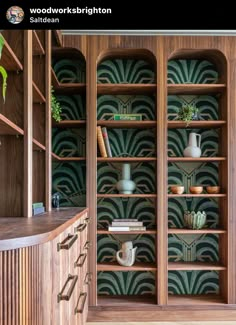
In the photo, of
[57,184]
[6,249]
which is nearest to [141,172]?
[57,184]

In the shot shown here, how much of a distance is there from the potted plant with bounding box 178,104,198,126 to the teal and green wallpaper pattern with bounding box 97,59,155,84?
1.56ft

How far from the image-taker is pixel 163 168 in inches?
131

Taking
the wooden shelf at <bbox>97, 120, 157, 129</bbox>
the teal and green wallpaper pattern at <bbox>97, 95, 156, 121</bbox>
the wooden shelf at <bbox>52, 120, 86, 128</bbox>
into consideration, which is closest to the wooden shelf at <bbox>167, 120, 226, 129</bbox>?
the wooden shelf at <bbox>97, 120, 157, 129</bbox>

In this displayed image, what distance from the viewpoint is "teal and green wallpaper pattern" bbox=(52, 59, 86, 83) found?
12.0ft

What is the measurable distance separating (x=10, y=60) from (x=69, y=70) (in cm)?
175

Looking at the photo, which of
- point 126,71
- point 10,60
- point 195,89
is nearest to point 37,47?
point 10,60

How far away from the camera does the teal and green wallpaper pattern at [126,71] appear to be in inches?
145

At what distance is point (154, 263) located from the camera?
11.5 feet

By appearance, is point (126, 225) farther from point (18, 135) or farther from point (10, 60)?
point (10, 60)

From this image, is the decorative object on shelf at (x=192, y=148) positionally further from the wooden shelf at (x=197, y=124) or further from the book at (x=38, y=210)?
the book at (x=38, y=210)

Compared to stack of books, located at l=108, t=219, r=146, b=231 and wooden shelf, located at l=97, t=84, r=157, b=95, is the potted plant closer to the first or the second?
wooden shelf, located at l=97, t=84, r=157, b=95
